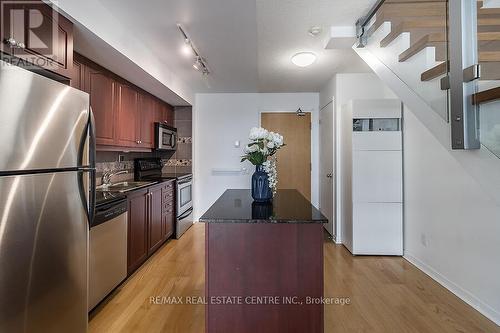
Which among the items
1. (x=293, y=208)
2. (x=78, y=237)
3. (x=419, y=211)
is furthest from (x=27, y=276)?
(x=419, y=211)

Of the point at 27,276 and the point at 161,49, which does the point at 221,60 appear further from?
the point at 27,276

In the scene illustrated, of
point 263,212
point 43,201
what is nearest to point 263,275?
point 263,212

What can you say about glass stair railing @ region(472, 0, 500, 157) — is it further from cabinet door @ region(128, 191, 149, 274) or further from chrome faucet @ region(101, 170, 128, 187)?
chrome faucet @ region(101, 170, 128, 187)

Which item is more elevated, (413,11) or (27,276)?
(413,11)

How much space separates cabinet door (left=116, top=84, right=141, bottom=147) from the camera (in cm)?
302

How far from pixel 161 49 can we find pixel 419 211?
11.2 feet

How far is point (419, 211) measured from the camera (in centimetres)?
304

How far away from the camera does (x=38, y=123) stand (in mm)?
1378

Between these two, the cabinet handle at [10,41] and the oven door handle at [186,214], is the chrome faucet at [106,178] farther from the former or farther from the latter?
the cabinet handle at [10,41]

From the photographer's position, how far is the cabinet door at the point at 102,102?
8.17ft

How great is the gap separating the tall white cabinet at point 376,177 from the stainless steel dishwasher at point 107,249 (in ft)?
8.72

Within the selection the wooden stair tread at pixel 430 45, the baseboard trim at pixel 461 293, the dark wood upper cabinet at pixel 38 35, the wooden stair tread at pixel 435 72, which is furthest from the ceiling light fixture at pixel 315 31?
the baseboard trim at pixel 461 293

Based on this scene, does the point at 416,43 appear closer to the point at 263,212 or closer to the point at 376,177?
the point at 263,212

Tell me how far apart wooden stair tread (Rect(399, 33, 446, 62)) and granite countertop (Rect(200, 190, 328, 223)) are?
1.24 metres
